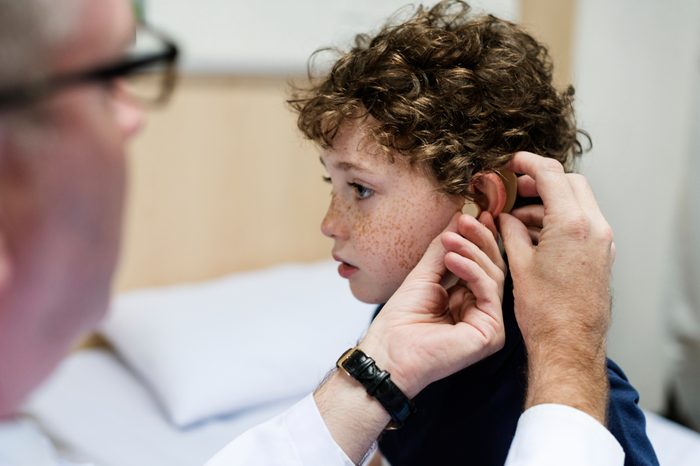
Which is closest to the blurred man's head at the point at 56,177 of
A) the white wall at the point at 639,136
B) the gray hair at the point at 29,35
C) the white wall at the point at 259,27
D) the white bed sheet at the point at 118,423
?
the gray hair at the point at 29,35

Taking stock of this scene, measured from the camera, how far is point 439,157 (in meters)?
1.08

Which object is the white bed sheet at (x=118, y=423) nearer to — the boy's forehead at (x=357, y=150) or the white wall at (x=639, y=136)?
the boy's forehead at (x=357, y=150)

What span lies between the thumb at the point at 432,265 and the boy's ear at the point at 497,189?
0.06 meters

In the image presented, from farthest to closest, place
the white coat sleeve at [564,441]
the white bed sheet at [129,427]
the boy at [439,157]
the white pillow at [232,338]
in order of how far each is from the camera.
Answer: the white pillow at [232,338]
the white bed sheet at [129,427]
the boy at [439,157]
the white coat sleeve at [564,441]

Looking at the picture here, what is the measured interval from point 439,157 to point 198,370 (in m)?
1.08

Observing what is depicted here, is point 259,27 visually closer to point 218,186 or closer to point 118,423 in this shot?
point 218,186

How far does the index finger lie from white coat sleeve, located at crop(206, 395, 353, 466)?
443 mm

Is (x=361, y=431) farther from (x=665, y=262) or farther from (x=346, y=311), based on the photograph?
(x=665, y=262)

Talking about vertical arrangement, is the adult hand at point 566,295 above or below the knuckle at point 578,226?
below

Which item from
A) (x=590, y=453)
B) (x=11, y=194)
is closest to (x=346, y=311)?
(x=590, y=453)

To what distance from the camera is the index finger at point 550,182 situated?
0.97m

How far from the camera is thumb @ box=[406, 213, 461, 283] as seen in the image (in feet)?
3.49

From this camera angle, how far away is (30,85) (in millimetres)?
555

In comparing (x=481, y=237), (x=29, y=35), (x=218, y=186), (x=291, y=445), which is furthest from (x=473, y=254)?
(x=218, y=186)
